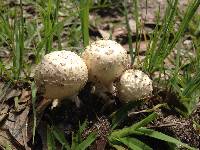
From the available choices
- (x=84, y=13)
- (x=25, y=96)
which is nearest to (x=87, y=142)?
(x=25, y=96)

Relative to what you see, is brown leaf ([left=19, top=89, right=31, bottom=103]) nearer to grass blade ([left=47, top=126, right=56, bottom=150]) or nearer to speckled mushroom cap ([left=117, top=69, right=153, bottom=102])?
grass blade ([left=47, top=126, right=56, bottom=150])

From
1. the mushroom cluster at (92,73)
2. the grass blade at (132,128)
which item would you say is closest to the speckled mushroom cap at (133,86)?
the mushroom cluster at (92,73)

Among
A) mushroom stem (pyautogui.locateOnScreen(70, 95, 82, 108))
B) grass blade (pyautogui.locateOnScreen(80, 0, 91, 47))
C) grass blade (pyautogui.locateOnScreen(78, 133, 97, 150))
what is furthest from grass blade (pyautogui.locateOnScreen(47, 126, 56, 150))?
grass blade (pyautogui.locateOnScreen(80, 0, 91, 47))

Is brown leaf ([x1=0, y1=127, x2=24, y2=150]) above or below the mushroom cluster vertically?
below

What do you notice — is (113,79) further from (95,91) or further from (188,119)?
(188,119)

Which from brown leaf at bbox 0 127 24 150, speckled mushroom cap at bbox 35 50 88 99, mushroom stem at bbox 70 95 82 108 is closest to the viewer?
speckled mushroom cap at bbox 35 50 88 99

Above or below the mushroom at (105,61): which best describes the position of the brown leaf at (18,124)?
below

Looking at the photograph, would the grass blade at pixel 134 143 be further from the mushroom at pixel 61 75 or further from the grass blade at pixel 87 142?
the mushroom at pixel 61 75

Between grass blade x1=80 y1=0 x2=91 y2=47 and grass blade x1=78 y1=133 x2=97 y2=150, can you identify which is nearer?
grass blade x1=78 y1=133 x2=97 y2=150
